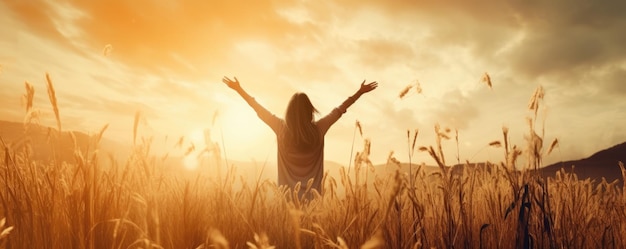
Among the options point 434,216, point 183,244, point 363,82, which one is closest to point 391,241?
point 434,216

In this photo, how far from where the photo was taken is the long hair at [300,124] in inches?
194

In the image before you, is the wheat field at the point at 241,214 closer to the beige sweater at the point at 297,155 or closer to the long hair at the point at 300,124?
the long hair at the point at 300,124

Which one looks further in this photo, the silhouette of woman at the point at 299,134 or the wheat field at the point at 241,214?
the silhouette of woman at the point at 299,134

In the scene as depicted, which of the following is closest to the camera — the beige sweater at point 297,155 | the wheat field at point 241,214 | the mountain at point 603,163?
the wheat field at point 241,214

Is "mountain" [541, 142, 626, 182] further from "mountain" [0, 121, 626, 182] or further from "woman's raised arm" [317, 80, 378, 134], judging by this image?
"woman's raised arm" [317, 80, 378, 134]

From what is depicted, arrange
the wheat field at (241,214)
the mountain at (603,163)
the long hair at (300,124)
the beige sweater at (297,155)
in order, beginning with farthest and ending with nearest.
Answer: the mountain at (603,163), the beige sweater at (297,155), the long hair at (300,124), the wheat field at (241,214)

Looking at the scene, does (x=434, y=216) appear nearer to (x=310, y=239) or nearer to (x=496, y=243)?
(x=496, y=243)

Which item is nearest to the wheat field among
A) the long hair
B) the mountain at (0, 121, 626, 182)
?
the mountain at (0, 121, 626, 182)

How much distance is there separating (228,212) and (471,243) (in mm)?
1419

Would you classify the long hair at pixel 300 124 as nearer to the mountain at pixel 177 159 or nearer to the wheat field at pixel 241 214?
the mountain at pixel 177 159

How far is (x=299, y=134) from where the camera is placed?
4.95 metres

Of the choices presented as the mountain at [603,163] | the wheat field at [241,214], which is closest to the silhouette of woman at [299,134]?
the wheat field at [241,214]

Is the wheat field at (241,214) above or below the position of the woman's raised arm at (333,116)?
below

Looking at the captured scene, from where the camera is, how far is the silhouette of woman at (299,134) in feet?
16.3
